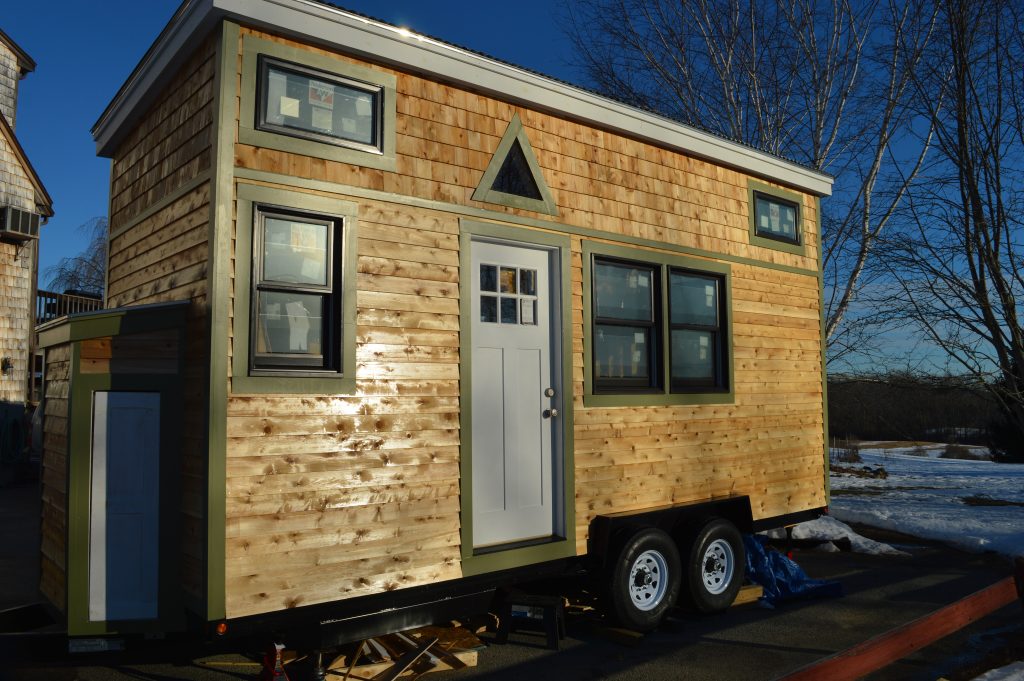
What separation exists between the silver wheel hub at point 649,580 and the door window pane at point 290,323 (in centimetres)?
297

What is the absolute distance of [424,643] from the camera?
4.85m

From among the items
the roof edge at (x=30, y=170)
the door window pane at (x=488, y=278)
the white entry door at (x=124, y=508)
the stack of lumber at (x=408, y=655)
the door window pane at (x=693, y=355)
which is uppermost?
the roof edge at (x=30, y=170)

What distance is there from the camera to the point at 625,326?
20.2 feet

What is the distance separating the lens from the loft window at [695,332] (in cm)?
652

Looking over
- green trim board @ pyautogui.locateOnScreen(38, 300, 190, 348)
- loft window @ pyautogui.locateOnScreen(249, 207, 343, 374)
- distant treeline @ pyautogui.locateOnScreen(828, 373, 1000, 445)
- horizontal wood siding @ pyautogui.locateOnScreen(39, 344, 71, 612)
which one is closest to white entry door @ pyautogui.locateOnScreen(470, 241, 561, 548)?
loft window @ pyautogui.locateOnScreen(249, 207, 343, 374)

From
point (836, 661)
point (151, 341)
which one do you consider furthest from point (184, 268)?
point (836, 661)

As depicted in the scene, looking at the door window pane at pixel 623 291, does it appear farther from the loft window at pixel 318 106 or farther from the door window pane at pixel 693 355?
the loft window at pixel 318 106

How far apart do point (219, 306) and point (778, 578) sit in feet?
17.9

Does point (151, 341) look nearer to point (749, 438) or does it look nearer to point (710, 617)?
point (710, 617)

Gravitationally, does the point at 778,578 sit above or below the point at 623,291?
below

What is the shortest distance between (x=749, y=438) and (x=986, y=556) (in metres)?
4.27

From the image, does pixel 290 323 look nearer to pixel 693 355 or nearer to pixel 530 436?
pixel 530 436

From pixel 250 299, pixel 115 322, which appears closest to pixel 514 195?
pixel 250 299

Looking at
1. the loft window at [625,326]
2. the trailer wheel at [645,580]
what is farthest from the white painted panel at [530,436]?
the trailer wheel at [645,580]
